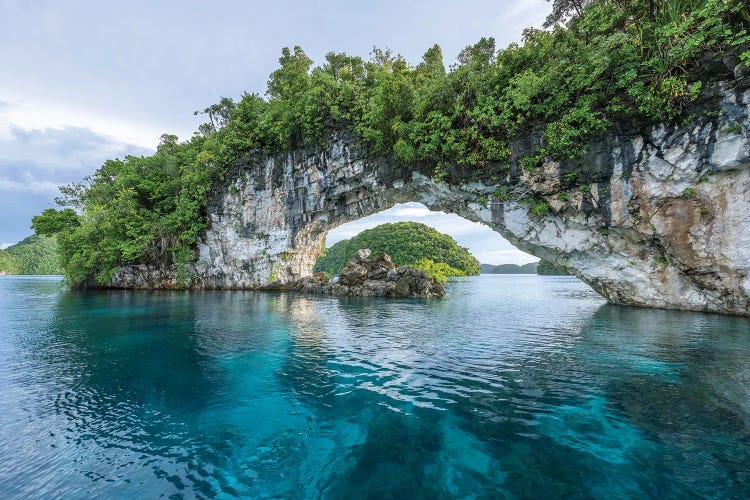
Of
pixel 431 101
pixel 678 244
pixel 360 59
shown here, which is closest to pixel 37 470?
pixel 431 101

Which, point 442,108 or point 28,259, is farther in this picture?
point 28,259

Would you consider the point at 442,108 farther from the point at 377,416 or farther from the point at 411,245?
the point at 411,245

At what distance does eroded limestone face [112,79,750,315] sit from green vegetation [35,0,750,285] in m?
0.96

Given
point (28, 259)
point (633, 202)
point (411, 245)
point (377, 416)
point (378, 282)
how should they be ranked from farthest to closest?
point (28, 259)
point (411, 245)
point (378, 282)
point (633, 202)
point (377, 416)

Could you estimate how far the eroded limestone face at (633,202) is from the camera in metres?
11.3

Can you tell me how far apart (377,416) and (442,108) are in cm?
1626

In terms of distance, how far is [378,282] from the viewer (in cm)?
2506

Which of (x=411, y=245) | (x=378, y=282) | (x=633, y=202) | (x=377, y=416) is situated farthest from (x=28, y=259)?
(x=633, y=202)

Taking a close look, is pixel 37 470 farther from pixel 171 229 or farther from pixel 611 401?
pixel 171 229

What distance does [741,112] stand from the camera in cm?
1046

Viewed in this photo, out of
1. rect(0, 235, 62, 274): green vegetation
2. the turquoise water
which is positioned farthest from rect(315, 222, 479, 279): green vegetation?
rect(0, 235, 62, 274): green vegetation

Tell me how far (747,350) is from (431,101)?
51.7 feet

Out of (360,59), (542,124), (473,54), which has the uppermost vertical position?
(360,59)

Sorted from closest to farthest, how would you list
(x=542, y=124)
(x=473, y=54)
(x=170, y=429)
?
(x=170, y=429) → (x=542, y=124) → (x=473, y=54)
